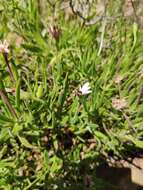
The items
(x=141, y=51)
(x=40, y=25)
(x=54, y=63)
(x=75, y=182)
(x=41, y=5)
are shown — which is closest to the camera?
(x=75, y=182)

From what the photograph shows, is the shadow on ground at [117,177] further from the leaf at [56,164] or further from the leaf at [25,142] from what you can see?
the leaf at [25,142]

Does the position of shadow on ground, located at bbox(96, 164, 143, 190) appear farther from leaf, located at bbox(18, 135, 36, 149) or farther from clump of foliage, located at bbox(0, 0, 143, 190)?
leaf, located at bbox(18, 135, 36, 149)

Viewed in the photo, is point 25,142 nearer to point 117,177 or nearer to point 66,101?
point 66,101

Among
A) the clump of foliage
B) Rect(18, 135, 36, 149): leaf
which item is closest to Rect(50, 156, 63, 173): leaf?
the clump of foliage

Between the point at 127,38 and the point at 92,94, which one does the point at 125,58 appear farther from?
the point at 92,94

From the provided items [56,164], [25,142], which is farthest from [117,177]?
[25,142]

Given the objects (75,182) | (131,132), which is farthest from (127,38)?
(75,182)

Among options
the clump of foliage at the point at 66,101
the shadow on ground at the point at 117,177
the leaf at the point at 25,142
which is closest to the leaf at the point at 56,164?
the clump of foliage at the point at 66,101

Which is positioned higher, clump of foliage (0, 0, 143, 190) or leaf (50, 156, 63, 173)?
clump of foliage (0, 0, 143, 190)
